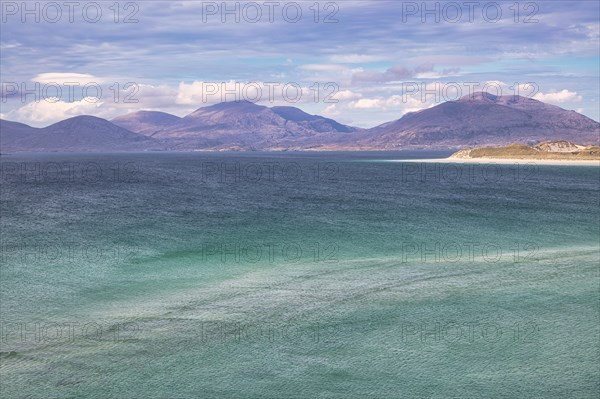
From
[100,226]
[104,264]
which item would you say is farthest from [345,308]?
[100,226]

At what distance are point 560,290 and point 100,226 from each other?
4141 cm

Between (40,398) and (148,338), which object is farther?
(148,338)

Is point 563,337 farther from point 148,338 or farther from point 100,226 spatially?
point 100,226

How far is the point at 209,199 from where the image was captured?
84062mm

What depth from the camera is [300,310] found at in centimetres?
2538

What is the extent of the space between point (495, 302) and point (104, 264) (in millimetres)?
23738

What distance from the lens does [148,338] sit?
2183cm

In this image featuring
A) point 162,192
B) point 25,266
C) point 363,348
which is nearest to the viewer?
point 363,348

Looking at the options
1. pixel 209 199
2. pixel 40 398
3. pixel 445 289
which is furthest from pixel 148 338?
pixel 209 199

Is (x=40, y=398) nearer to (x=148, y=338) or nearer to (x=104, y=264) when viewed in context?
(x=148, y=338)

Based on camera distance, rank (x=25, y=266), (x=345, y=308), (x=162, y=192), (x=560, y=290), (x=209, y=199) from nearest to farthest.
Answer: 1. (x=345, y=308)
2. (x=560, y=290)
3. (x=25, y=266)
4. (x=209, y=199)
5. (x=162, y=192)

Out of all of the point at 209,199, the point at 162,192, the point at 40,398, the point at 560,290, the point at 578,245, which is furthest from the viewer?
the point at 162,192

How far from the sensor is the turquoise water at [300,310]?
18.1 m

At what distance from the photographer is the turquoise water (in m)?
18.1
